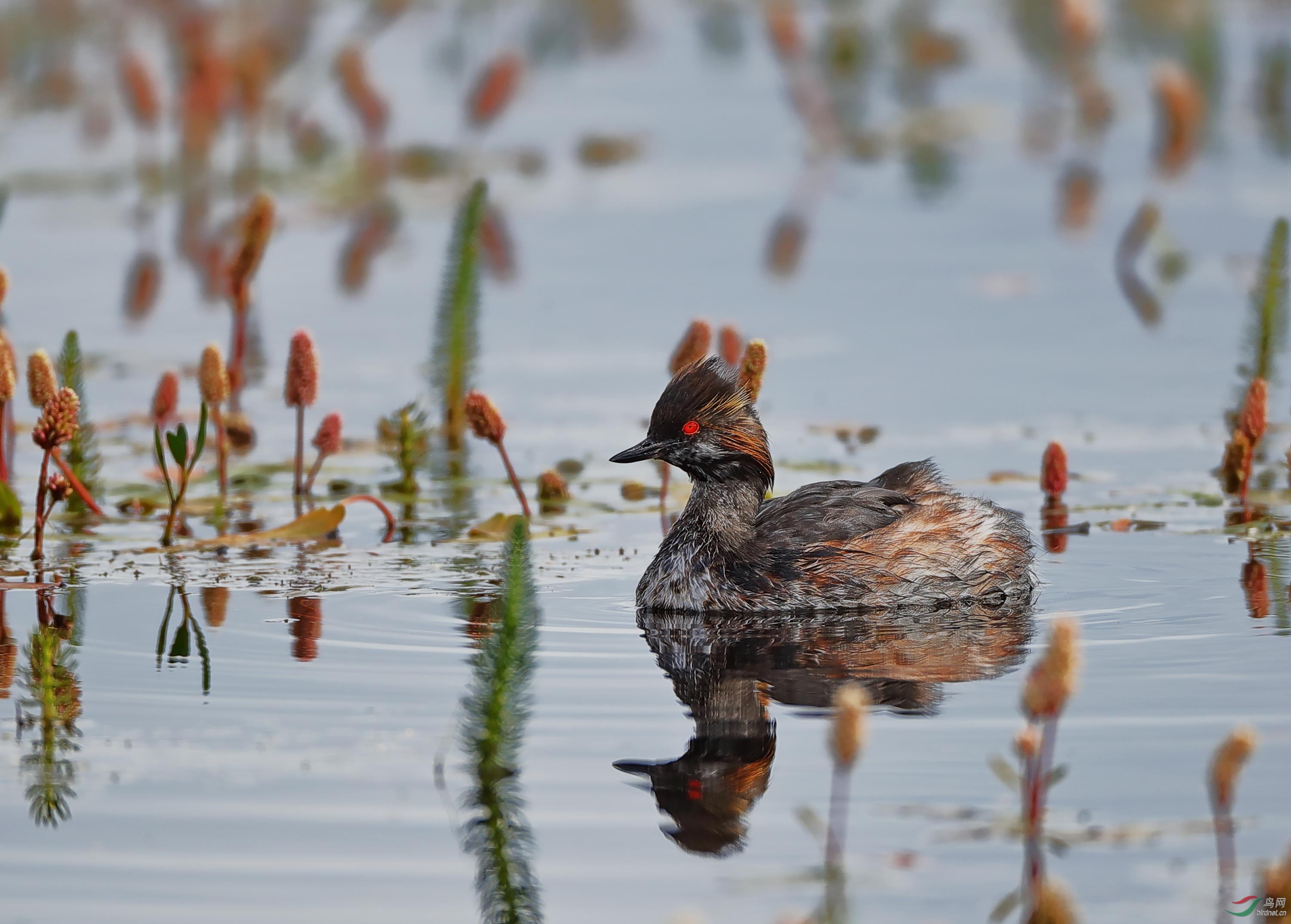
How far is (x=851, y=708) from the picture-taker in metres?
3.74

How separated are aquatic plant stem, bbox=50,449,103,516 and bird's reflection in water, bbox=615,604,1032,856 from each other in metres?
2.36

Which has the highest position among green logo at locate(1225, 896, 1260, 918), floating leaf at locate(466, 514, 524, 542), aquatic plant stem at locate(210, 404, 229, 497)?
aquatic plant stem at locate(210, 404, 229, 497)

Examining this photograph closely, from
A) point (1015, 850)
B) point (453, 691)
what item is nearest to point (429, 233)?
point (453, 691)

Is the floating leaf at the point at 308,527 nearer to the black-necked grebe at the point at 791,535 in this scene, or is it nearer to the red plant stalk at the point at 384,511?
the red plant stalk at the point at 384,511

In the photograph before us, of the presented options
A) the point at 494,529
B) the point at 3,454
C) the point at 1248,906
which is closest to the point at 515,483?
the point at 494,529

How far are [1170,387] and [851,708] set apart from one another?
8.43 m

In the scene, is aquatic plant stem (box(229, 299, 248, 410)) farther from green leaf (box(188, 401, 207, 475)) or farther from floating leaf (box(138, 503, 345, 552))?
green leaf (box(188, 401, 207, 475))

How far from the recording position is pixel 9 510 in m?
8.62

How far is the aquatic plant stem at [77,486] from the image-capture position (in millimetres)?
8130

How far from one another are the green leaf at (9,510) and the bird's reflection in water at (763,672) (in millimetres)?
2759

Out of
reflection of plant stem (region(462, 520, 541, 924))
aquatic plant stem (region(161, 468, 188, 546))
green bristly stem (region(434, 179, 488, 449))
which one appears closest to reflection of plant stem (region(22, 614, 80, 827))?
reflection of plant stem (region(462, 520, 541, 924))

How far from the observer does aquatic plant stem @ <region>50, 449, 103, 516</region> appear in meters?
8.13

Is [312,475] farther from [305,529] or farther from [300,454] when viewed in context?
[305,529]

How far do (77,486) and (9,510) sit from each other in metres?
0.48
